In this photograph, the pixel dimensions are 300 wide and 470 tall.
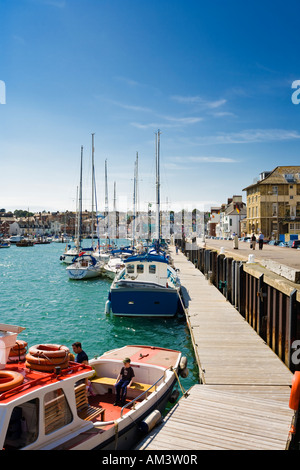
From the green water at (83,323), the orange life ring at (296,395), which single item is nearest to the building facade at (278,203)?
the green water at (83,323)

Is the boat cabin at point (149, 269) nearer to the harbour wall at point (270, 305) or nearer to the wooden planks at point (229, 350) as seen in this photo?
the wooden planks at point (229, 350)

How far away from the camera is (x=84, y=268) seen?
131 feet

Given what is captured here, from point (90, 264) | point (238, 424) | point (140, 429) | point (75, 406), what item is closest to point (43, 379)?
point (75, 406)

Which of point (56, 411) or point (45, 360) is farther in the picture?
point (45, 360)

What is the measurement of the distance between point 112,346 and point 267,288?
8.09 metres

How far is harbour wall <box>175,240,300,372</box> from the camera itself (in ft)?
39.4

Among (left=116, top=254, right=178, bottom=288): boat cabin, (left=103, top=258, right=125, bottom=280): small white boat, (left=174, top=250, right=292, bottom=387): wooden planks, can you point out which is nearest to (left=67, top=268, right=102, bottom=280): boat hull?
(left=103, top=258, right=125, bottom=280): small white boat

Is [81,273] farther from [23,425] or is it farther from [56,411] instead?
[23,425]

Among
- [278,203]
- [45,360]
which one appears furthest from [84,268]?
[278,203]

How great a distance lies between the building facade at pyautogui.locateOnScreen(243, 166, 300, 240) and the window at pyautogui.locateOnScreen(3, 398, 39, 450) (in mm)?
63469

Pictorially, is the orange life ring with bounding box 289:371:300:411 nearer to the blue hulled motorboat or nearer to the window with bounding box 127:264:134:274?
the blue hulled motorboat

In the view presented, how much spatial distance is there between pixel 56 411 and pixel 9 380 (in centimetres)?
111

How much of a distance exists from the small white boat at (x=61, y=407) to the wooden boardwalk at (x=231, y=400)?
697 mm

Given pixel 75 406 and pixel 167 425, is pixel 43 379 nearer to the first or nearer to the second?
pixel 75 406
